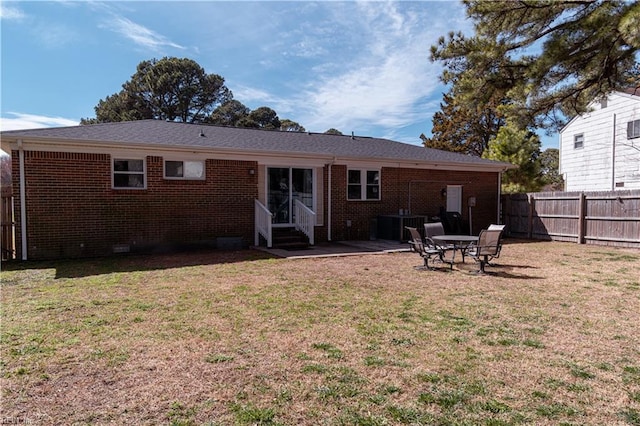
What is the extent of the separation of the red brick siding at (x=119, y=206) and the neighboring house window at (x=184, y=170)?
178 millimetres

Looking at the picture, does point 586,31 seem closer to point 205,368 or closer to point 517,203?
point 205,368

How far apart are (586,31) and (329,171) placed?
8677 mm

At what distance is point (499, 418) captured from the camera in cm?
282

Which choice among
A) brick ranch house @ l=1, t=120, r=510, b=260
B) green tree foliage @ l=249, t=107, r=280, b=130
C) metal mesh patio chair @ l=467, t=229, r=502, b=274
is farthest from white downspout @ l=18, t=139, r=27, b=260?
green tree foliage @ l=249, t=107, r=280, b=130

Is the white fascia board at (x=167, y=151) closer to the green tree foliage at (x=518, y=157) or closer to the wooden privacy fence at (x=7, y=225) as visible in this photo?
the wooden privacy fence at (x=7, y=225)

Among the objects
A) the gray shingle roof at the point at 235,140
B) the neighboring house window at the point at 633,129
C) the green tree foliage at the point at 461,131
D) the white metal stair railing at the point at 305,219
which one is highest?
the green tree foliage at the point at 461,131

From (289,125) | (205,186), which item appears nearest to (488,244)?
(205,186)

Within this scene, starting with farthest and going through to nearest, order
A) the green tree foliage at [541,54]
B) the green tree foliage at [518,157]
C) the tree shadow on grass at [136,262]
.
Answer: the green tree foliage at [518,157] → the tree shadow on grass at [136,262] → the green tree foliage at [541,54]

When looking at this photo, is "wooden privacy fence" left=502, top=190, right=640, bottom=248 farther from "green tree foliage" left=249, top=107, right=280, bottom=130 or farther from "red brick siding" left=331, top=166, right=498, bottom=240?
"green tree foliage" left=249, top=107, right=280, bottom=130

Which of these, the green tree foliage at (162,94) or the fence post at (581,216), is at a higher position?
the green tree foliage at (162,94)

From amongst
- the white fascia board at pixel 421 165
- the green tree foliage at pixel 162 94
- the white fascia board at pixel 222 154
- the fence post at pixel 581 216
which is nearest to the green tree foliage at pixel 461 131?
the white fascia board at pixel 421 165

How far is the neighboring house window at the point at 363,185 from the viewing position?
14.5 meters

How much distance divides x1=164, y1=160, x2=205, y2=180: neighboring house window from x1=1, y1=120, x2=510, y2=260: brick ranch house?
1.1 inches

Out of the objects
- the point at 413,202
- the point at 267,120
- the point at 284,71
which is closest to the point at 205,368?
the point at 413,202
